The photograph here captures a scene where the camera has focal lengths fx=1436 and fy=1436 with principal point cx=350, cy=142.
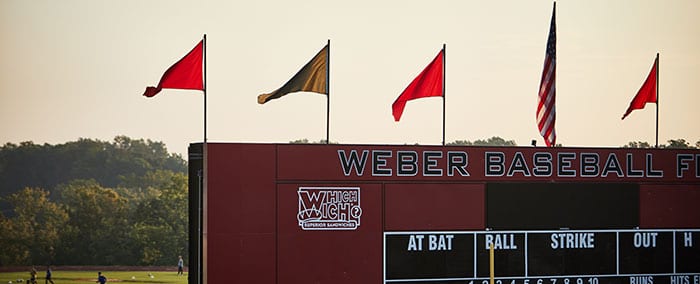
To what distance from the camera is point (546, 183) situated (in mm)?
29688

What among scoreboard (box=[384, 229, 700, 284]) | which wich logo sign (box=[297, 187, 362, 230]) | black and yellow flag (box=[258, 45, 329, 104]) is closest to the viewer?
which wich logo sign (box=[297, 187, 362, 230])

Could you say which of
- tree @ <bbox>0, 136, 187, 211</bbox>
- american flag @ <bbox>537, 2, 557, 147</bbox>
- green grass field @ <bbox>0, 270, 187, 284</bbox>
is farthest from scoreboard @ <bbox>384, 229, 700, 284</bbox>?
tree @ <bbox>0, 136, 187, 211</bbox>

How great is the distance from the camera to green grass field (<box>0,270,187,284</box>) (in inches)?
2805

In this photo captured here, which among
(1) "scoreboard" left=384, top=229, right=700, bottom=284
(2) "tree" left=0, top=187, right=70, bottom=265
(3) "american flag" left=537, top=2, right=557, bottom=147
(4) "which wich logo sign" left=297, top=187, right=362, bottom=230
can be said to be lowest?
(2) "tree" left=0, top=187, right=70, bottom=265

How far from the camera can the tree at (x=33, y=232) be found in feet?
282

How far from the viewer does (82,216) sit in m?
87.2

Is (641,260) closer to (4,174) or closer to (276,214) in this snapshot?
(276,214)

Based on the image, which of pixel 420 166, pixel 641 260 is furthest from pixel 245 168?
pixel 641 260

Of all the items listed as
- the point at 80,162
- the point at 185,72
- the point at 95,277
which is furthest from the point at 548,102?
the point at 80,162

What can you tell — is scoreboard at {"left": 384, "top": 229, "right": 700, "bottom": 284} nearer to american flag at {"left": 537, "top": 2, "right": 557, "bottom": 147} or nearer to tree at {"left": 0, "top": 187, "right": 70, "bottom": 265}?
american flag at {"left": 537, "top": 2, "right": 557, "bottom": 147}

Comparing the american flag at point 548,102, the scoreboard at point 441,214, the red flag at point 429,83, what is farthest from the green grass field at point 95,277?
the scoreboard at point 441,214

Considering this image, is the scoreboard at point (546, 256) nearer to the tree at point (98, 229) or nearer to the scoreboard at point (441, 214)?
the scoreboard at point (441, 214)

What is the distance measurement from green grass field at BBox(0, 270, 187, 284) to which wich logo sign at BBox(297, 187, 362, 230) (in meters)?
41.5

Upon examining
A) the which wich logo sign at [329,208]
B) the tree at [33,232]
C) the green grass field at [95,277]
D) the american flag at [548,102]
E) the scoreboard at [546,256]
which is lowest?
the green grass field at [95,277]
